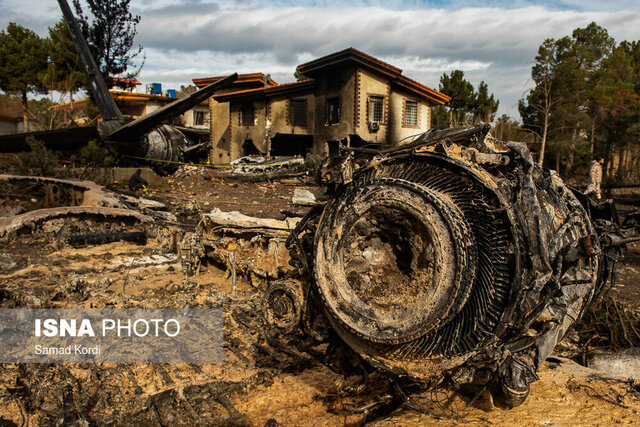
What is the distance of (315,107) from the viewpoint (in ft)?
79.8

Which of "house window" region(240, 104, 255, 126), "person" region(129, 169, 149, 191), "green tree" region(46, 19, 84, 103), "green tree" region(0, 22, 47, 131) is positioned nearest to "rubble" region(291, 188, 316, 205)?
"person" region(129, 169, 149, 191)

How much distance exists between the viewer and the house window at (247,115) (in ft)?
87.0

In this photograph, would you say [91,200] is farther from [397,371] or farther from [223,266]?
[397,371]

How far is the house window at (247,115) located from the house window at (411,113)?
Answer: 947 centimetres

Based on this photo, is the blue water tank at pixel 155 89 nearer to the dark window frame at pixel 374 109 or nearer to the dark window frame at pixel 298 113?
the dark window frame at pixel 298 113

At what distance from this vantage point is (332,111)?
23641 mm

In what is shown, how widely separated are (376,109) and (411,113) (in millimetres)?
2546

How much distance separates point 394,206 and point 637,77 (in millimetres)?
30588

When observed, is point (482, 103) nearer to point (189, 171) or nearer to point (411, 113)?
point (411, 113)

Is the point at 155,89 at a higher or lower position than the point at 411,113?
higher

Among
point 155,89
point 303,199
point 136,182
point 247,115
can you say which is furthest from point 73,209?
point 155,89

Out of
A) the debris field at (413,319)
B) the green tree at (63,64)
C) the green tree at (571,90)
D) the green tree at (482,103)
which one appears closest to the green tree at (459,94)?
the green tree at (482,103)

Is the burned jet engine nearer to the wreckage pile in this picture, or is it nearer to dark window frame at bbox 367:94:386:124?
the wreckage pile

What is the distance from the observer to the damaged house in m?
22.1
